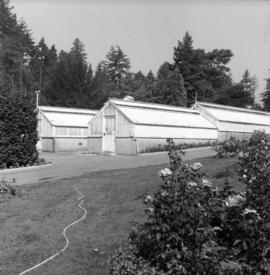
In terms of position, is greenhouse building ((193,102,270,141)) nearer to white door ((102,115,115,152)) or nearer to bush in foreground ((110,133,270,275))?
white door ((102,115,115,152))

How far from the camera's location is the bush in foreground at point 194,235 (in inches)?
161

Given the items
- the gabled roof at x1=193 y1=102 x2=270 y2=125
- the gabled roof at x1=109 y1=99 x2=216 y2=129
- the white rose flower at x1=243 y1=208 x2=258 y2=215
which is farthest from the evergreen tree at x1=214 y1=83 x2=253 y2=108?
the white rose flower at x1=243 y1=208 x2=258 y2=215

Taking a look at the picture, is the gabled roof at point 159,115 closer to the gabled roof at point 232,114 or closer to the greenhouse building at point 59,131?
the gabled roof at point 232,114

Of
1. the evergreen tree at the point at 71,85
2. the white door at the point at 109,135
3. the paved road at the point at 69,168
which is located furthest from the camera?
the evergreen tree at the point at 71,85

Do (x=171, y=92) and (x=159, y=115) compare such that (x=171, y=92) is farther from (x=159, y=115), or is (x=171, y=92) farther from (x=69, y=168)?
(x=69, y=168)

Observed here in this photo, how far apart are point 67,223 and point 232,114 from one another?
115ft

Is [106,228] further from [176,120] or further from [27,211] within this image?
[176,120]

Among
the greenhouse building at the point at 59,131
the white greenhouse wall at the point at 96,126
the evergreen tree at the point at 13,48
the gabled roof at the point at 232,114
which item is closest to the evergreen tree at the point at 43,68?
the evergreen tree at the point at 13,48

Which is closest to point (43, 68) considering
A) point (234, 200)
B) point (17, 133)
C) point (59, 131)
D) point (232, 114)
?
point (59, 131)

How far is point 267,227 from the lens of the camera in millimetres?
4176

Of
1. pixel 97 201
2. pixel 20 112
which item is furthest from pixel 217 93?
pixel 97 201

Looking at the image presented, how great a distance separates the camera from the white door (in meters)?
31.5

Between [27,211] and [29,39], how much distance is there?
275ft

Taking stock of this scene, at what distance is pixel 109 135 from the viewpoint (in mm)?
31844
